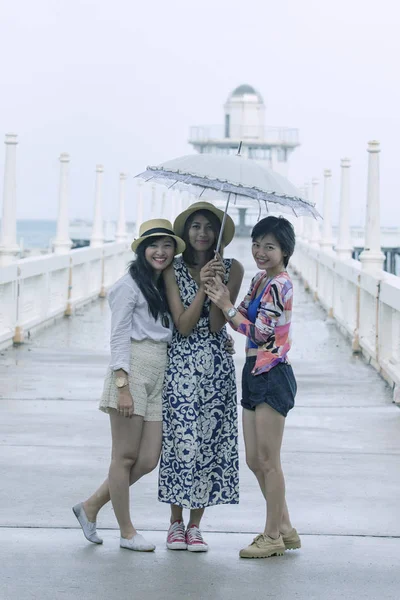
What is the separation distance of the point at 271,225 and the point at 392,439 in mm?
3779

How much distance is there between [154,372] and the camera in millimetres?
5840

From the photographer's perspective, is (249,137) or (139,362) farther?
(249,137)

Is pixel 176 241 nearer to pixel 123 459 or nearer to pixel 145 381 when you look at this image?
pixel 145 381

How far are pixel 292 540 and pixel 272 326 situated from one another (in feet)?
3.57

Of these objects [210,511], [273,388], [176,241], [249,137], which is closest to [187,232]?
[176,241]

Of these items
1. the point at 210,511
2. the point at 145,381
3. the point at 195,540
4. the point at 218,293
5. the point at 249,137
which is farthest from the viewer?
the point at 249,137

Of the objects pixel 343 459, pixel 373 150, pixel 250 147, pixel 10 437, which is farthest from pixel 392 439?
pixel 250 147

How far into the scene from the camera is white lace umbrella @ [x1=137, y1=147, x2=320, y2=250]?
5.77 m

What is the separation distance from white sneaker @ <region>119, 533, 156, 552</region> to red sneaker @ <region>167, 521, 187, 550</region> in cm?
10

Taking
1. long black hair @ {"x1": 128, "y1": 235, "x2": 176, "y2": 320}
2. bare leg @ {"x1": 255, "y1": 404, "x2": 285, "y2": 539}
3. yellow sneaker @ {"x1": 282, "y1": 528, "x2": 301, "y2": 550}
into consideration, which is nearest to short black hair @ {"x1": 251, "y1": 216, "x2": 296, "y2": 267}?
long black hair @ {"x1": 128, "y1": 235, "x2": 176, "y2": 320}

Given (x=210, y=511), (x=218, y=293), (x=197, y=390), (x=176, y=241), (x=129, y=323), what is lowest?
→ (x=210, y=511)

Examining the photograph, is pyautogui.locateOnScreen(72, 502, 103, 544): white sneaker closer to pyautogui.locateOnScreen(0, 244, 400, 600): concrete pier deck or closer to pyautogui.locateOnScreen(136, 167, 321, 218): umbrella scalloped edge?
pyautogui.locateOnScreen(0, 244, 400, 600): concrete pier deck

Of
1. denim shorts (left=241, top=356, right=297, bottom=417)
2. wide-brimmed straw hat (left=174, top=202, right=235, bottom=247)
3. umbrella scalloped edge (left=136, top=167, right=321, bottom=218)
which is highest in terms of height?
umbrella scalloped edge (left=136, top=167, right=321, bottom=218)

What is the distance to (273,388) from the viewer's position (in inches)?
227
